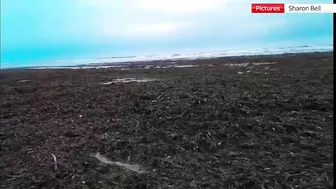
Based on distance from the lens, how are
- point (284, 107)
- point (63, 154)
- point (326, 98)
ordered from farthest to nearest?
point (326, 98)
point (284, 107)
point (63, 154)

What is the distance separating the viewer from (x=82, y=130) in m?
4.50

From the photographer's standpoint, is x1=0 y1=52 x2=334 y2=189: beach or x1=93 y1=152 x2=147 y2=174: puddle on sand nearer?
x1=0 y1=52 x2=334 y2=189: beach

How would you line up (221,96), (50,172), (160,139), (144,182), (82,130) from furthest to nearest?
(221,96) → (82,130) → (160,139) → (50,172) → (144,182)

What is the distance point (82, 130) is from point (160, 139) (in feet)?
4.25

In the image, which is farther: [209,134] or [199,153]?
[209,134]

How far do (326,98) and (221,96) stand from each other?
210 centimetres

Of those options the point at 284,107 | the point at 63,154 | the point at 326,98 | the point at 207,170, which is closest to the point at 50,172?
the point at 63,154

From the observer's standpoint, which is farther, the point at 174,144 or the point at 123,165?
the point at 174,144

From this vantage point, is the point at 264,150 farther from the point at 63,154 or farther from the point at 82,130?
the point at 82,130

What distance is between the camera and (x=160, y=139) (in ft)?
13.0

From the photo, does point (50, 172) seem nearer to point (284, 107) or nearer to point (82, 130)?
point (82, 130)

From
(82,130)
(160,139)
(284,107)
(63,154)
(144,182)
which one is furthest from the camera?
(284,107)

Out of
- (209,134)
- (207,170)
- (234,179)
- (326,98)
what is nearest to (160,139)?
(209,134)

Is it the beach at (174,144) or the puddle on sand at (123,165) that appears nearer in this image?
the beach at (174,144)
